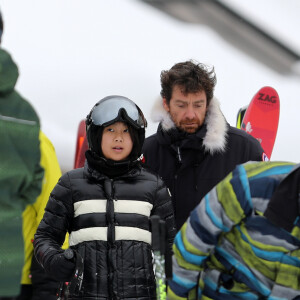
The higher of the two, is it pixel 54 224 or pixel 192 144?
pixel 192 144

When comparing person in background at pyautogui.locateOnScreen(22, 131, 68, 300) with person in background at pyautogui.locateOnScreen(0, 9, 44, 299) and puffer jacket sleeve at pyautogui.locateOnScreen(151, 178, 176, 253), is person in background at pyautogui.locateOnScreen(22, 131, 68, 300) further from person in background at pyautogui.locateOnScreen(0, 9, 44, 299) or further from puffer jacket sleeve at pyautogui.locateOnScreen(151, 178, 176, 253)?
person in background at pyautogui.locateOnScreen(0, 9, 44, 299)

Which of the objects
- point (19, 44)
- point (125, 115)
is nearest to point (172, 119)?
point (125, 115)

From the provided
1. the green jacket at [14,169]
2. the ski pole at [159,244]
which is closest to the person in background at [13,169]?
the green jacket at [14,169]

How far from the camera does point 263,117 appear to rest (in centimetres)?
494

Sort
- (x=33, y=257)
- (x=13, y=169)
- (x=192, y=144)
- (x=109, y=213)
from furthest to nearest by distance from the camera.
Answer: (x=192, y=144) < (x=33, y=257) < (x=109, y=213) < (x=13, y=169)

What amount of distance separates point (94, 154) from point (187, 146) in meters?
0.52

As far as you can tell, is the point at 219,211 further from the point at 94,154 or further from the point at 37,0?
the point at 37,0

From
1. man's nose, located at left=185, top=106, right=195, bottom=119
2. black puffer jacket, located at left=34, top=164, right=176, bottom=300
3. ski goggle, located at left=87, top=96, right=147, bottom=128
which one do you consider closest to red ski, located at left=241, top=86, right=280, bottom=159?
man's nose, located at left=185, top=106, right=195, bottom=119

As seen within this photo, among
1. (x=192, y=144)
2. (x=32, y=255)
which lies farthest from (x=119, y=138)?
(x=32, y=255)

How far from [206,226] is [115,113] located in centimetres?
74

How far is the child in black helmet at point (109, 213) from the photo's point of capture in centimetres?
215

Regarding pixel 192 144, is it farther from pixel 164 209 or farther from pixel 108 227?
pixel 108 227

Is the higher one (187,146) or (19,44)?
(19,44)

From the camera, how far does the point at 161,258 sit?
1860 mm
